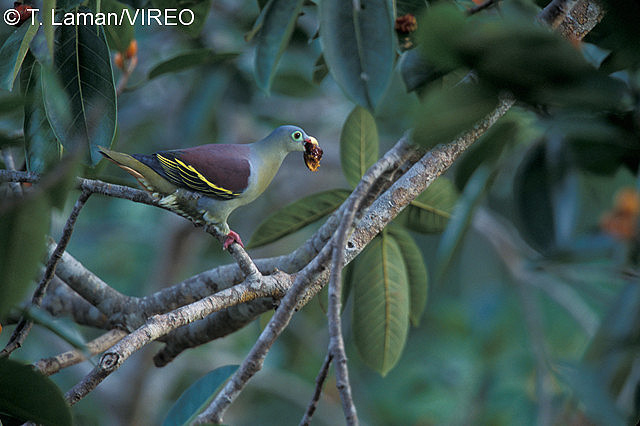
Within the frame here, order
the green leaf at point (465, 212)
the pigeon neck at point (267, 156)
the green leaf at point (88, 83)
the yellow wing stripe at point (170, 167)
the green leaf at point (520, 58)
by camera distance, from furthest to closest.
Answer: the pigeon neck at point (267, 156), the yellow wing stripe at point (170, 167), the green leaf at point (88, 83), the green leaf at point (465, 212), the green leaf at point (520, 58)

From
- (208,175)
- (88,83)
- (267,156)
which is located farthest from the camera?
(267,156)

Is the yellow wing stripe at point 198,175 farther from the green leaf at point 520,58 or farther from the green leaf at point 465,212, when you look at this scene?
the green leaf at point 520,58

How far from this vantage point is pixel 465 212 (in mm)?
779

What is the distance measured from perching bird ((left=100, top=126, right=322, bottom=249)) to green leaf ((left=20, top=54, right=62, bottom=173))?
125 mm

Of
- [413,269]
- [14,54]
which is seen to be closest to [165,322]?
[14,54]

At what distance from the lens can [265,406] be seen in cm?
456

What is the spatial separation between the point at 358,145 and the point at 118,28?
60 cm

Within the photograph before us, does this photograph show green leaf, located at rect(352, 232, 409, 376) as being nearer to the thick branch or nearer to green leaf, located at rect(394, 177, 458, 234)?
green leaf, located at rect(394, 177, 458, 234)

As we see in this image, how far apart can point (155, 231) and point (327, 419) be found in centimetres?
196

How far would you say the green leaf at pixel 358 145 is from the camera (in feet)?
4.47

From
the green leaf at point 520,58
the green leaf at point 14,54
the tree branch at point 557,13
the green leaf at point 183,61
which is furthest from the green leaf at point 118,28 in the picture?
A: the green leaf at point 520,58

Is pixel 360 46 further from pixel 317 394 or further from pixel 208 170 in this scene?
pixel 317 394

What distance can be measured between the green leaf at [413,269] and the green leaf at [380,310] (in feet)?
0.29

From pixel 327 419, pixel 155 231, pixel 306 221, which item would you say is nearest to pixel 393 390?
pixel 327 419
